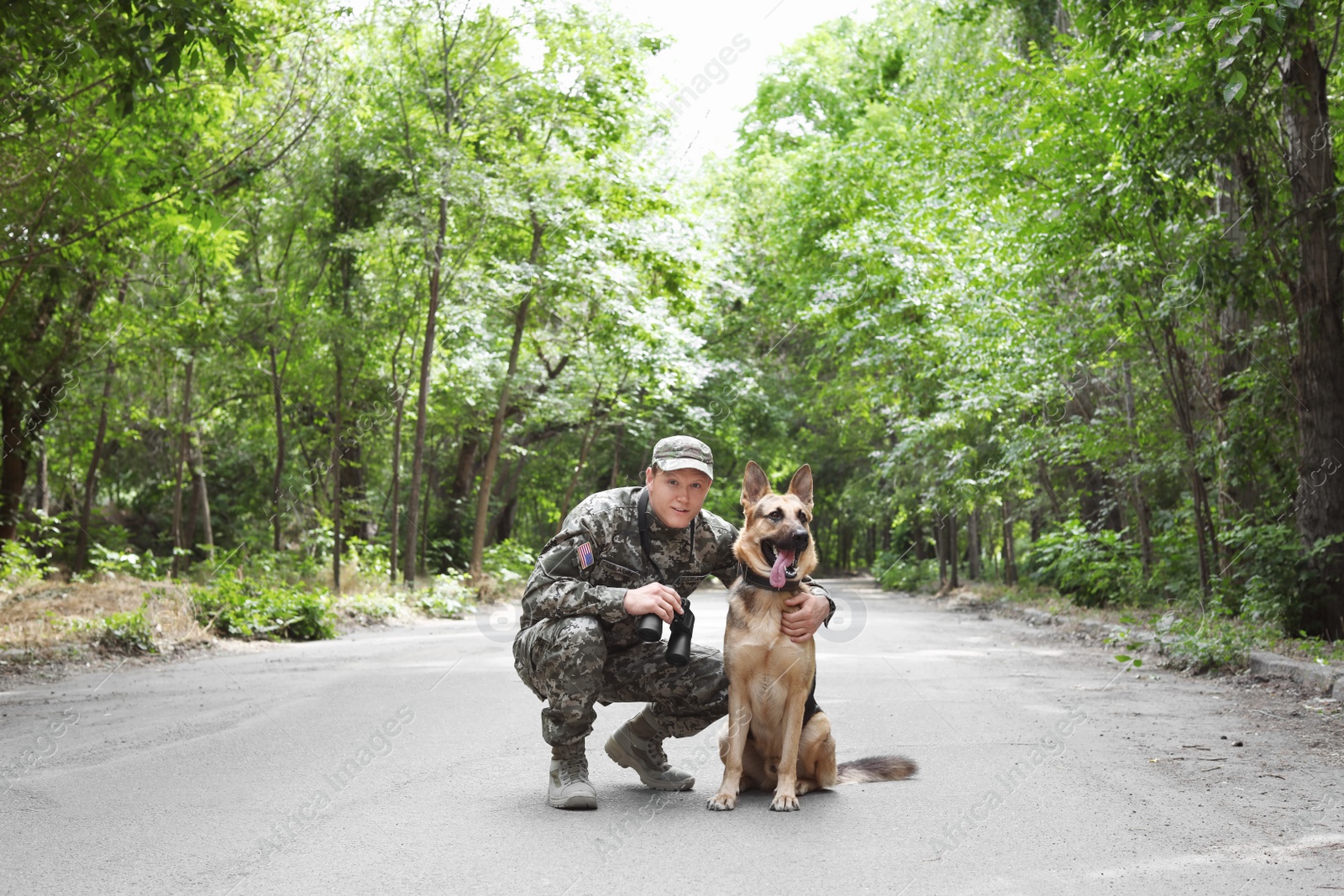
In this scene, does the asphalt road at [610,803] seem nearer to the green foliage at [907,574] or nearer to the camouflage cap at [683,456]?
the camouflage cap at [683,456]

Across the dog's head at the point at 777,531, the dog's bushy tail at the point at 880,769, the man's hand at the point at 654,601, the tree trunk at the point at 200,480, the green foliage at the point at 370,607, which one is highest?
the tree trunk at the point at 200,480

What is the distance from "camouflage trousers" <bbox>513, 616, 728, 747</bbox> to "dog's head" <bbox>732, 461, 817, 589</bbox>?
2.29ft

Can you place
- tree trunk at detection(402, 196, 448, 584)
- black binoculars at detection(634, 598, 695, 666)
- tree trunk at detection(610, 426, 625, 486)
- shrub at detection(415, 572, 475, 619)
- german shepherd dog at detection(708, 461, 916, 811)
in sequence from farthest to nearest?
tree trunk at detection(610, 426, 625, 486)
tree trunk at detection(402, 196, 448, 584)
shrub at detection(415, 572, 475, 619)
german shepherd dog at detection(708, 461, 916, 811)
black binoculars at detection(634, 598, 695, 666)

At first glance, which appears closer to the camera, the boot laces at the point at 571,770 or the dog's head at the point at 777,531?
the dog's head at the point at 777,531

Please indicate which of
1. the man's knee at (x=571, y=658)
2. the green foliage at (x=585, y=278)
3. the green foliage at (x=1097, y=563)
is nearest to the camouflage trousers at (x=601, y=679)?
the man's knee at (x=571, y=658)

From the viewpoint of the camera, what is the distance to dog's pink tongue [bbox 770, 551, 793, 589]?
205 inches

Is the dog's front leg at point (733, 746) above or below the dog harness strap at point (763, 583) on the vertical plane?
below

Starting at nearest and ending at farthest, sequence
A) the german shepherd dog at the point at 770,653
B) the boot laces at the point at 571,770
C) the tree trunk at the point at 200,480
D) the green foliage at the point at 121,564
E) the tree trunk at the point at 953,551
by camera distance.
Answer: the german shepherd dog at the point at 770,653 → the boot laces at the point at 571,770 → the green foliage at the point at 121,564 → the tree trunk at the point at 200,480 → the tree trunk at the point at 953,551

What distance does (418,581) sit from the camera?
2289 centimetres

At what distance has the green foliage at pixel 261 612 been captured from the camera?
1427cm

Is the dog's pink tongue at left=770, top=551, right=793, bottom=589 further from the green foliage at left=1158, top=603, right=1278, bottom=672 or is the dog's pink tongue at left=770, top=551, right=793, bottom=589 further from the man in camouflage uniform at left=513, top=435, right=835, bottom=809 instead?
the green foliage at left=1158, top=603, right=1278, bottom=672

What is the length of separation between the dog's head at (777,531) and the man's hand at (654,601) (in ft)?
1.40

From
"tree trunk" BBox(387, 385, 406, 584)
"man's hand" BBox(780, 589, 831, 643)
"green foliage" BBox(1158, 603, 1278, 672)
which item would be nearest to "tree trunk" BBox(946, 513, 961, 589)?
"tree trunk" BBox(387, 385, 406, 584)

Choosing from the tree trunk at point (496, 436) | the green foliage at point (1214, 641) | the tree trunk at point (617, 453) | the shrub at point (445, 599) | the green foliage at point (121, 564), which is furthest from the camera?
the tree trunk at point (617, 453)
